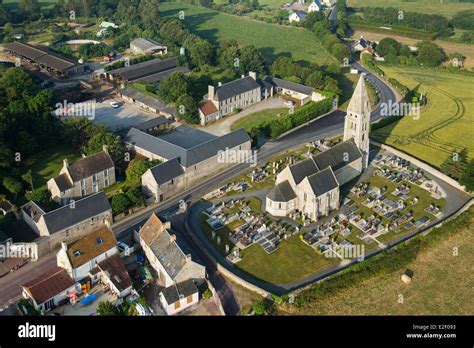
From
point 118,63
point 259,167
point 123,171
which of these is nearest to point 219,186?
point 259,167

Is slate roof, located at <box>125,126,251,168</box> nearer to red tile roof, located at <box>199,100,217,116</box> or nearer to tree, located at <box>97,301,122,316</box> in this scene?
red tile roof, located at <box>199,100,217,116</box>

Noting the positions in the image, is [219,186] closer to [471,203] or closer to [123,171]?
[123,171]

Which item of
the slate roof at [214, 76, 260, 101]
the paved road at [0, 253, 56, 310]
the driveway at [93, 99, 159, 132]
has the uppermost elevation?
the slate roof at [214, 76, 260, 101]

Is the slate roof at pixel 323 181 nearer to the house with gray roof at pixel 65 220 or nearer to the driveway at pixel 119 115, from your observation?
the house with gray roof at pixel 65 220

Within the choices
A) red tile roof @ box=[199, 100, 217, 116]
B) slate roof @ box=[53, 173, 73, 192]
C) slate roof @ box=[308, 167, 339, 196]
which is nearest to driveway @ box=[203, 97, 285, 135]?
red tile roof @ box=[199, 100, 217, 116]

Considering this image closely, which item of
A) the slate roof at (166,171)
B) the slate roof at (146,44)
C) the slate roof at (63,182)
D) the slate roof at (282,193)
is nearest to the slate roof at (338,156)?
the slate roof at (282,193)

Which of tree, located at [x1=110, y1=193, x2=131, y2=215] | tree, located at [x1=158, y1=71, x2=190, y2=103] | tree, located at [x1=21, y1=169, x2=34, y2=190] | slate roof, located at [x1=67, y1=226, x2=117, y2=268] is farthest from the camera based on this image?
tree, located at [x1=158, y1=71, x2=190, y2=103]

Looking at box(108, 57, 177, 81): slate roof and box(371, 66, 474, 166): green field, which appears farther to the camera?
box(108, 57, 177, 81): slate roof

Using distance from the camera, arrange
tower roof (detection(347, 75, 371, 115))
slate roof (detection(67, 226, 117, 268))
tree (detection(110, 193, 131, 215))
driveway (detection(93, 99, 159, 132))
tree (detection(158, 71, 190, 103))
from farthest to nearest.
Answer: tree (detection(158, 71, 190, 103)) < driveway (detection(93, 99, 159, 132)) < tower roof (detection(347, 75, 371, 115)) < tree (detection(110, 193, 131, 215)) < slate roof (detection(67, 226, 117, 268))
